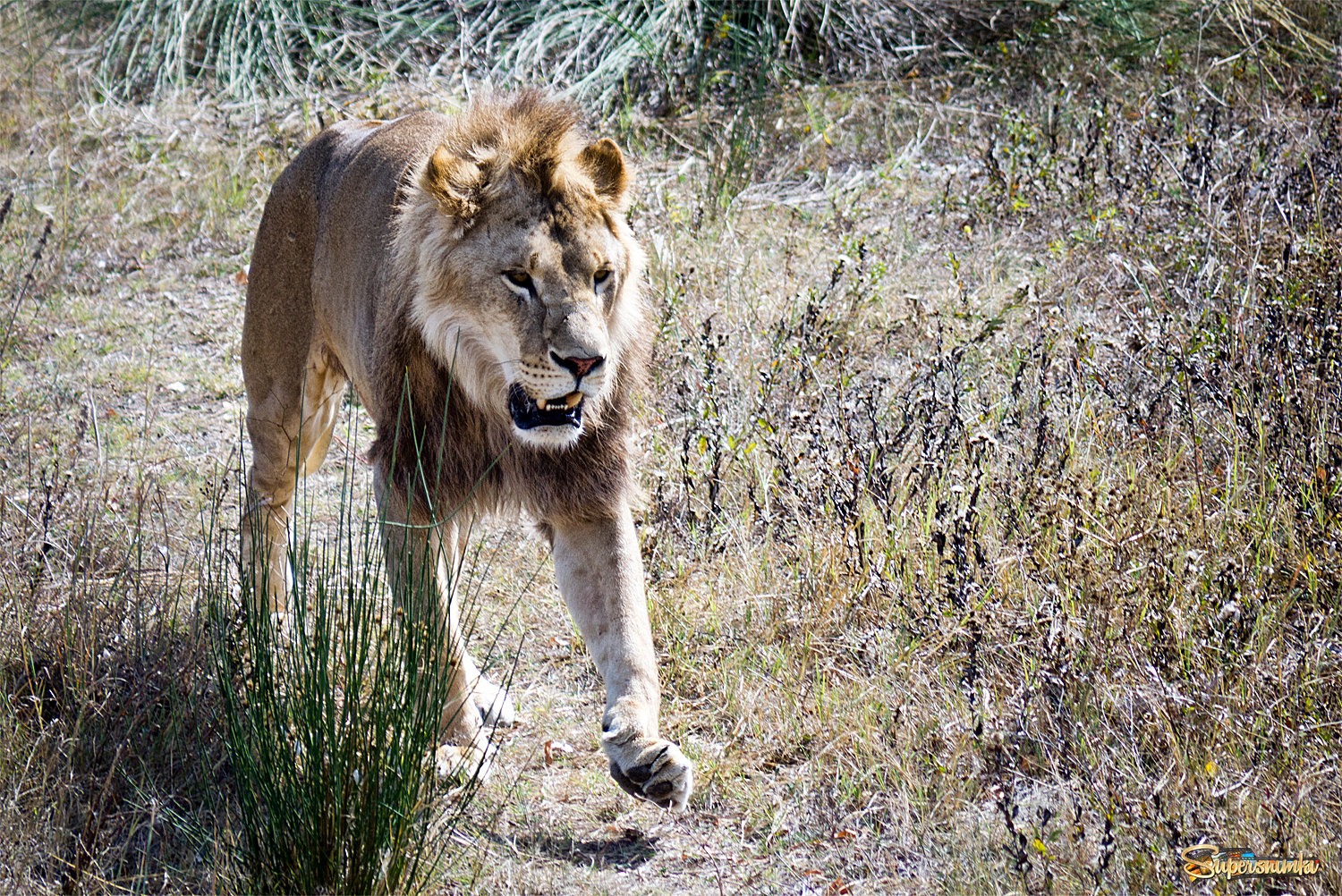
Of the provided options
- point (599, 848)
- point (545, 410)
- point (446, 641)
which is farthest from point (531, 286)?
point (599, 848)

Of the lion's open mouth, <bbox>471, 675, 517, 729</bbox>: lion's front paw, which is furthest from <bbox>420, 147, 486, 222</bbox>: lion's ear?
<bbox>471, 675, 517, 729</bbox>: lion's front paw

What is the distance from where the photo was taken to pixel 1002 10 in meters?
8.81

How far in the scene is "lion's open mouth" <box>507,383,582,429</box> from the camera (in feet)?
11.5

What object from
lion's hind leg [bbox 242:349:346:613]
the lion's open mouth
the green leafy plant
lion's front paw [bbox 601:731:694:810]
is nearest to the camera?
the green leafy plant

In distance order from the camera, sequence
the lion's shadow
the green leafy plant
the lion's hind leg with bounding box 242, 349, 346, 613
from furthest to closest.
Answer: the lion's hind leg with bounding box 242, 349, 346, 613
the lion's shadow
the green leafy plant

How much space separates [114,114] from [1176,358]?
7476 mm

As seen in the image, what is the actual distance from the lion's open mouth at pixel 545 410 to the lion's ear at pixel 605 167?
649 millimetres

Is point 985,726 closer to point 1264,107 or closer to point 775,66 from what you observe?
point 1264,107

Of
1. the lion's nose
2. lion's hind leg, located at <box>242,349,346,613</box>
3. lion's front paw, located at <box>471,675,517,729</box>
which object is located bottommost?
lion's front paw, located at <box>471,675,517,729</box>

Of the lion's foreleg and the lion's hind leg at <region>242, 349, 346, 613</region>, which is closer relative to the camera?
the lion's foreleg

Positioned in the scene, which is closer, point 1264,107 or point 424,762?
point 424,762

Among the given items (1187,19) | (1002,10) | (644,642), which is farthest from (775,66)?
(644,642)

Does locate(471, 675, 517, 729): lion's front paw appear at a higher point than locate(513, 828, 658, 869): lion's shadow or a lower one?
lower

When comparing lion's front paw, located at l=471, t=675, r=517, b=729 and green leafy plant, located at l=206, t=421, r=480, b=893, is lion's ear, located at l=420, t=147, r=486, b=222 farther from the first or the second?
lion's front paw, located at l=471, t=675, r=517, b=729
